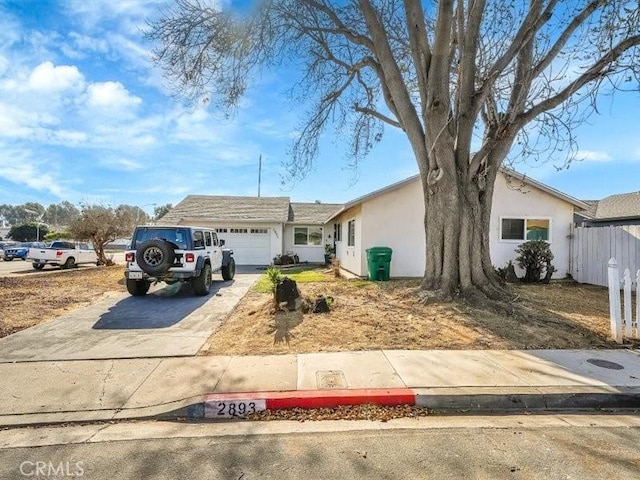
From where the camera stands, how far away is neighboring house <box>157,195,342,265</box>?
73.2 ft

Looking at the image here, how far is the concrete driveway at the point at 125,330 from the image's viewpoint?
18.9ft

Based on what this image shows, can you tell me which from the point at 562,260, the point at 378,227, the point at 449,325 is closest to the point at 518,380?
the point at 449,325

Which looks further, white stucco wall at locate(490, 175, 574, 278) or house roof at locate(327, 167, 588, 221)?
white stucco wall at locate(490, 175, 574, 278)

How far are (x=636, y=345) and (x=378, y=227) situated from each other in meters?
8.94

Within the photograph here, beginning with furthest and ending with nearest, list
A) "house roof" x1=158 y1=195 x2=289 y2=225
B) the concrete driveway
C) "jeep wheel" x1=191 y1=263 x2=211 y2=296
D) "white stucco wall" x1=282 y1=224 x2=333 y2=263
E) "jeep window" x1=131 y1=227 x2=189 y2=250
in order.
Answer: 1. "white stucco wall" x1=282 y1=224 x2=333 y2=263
2. "house roof" x1=158 y1=195 x2=289 y2=225
3. "jeep wheel" x1=191 y1=263 x2=211 y2=296
4. "jeep window" x1=131 y1=227 x2=189 y2=250
5. the concrete driveway

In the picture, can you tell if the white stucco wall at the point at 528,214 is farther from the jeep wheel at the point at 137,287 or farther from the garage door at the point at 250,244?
the garage door at the point at 250,244

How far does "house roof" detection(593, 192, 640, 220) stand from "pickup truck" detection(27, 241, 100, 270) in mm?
31190

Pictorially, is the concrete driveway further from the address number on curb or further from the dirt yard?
the address number on curb

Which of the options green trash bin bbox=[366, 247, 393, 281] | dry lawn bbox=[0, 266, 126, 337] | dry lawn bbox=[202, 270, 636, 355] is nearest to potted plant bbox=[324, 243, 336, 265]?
green trash bin bbox=[366, 247, 393, 281]

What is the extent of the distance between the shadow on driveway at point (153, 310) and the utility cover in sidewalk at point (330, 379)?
4.10 meters

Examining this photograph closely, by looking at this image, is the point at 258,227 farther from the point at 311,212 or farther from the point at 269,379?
the point at 269,379

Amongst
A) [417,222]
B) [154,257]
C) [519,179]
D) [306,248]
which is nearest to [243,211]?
[306,248]

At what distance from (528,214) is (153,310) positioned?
13490mm

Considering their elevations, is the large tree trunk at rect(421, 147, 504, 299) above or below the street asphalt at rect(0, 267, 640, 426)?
above
